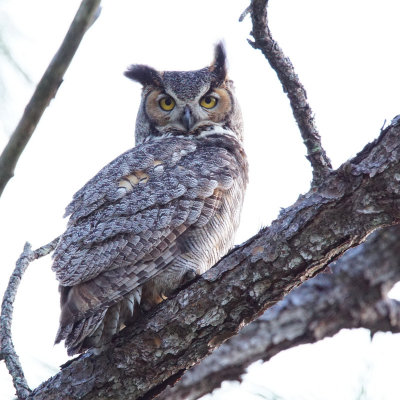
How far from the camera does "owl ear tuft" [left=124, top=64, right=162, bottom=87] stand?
3494mm

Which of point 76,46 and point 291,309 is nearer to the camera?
point 76,46

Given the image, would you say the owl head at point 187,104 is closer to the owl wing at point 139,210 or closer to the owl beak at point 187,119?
the owl beak at point 187,119

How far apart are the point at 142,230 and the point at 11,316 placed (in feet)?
2.01

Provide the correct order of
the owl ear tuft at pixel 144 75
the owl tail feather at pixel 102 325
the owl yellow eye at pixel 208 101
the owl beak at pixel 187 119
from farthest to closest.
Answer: the owl ear tuft at pixel 144 75, the owl yellow eye at pixel 208 101, the owl beak at pixel 187 119, the owl tail feather at pixel 102 325

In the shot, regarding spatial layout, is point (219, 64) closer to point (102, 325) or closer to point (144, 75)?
point (144, 75)

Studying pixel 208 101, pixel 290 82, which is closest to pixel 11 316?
pixel 290 82

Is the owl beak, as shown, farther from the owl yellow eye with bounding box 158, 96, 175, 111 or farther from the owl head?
the owl yellow eye with bounding box 158, 96, 175, 111

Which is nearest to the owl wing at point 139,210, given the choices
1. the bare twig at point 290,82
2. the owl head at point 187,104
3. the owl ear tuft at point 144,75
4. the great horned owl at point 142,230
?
the great horned owl at point 142,230

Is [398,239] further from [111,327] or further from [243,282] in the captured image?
[111,327]

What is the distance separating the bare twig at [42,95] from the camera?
1101 mm

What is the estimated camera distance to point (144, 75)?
3.56 meters

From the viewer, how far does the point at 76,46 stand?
1154mm

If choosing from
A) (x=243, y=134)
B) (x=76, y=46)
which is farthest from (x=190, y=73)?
(x=76, y=46)

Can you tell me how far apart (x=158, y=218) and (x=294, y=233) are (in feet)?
1.98
